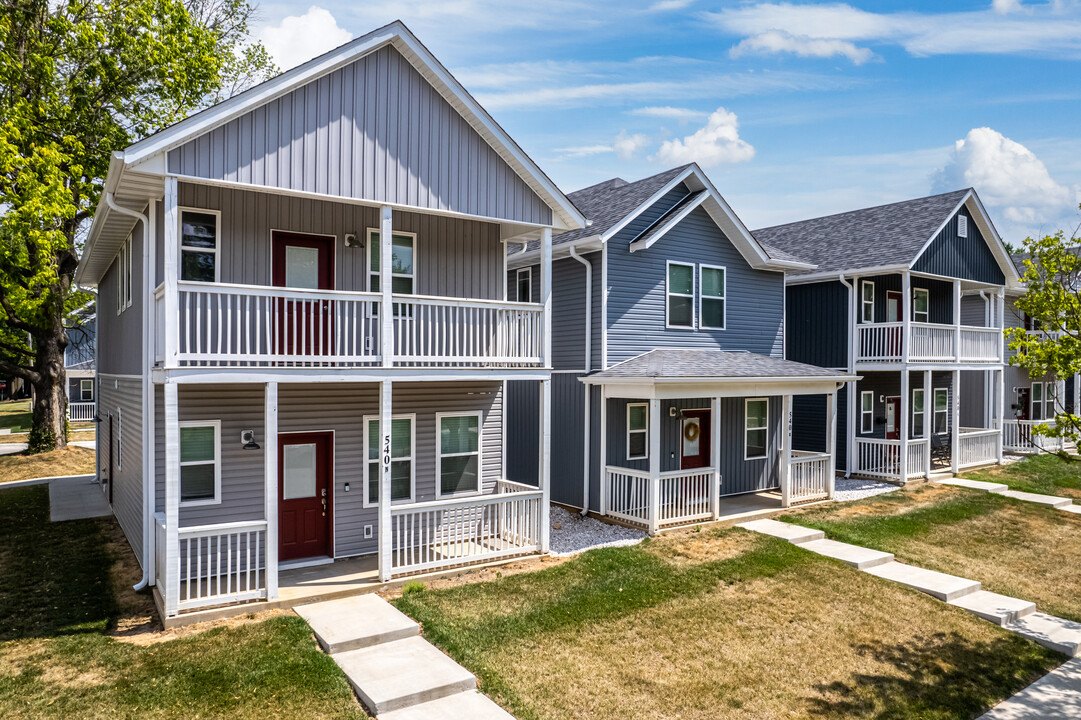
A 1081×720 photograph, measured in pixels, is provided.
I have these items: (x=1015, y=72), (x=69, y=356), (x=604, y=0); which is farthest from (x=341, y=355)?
(x=69, y=356)

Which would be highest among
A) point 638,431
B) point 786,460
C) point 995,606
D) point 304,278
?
point 304,278

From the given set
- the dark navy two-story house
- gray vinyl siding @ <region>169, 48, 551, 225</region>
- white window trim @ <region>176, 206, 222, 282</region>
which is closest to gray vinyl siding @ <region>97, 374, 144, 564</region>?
white window trim @ <region>176, 206, 222, 282</region>

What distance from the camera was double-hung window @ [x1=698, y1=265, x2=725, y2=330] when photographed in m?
17.3

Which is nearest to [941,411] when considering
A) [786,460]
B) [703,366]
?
[786,460]

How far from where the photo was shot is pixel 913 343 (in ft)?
66.2

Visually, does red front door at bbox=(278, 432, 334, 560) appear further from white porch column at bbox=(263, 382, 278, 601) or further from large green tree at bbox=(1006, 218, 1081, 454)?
large green tree at bbox=(1006, 218, 1081, 454)

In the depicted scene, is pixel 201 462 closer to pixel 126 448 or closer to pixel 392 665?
pixel 126 448

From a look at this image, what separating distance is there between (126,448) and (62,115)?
13.4 meters

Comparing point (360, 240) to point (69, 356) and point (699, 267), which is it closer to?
point (699, 267)

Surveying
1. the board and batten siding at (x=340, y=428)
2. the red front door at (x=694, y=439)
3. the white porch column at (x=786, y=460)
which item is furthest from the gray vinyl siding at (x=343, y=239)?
the white porch column at (x=786, y=460)

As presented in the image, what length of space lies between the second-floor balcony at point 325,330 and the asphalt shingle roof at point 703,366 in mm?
2795

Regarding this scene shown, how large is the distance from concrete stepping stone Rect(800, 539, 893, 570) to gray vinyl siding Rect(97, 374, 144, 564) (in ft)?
39.0

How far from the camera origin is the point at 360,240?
1209cm

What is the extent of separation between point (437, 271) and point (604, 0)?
18.6 ft
